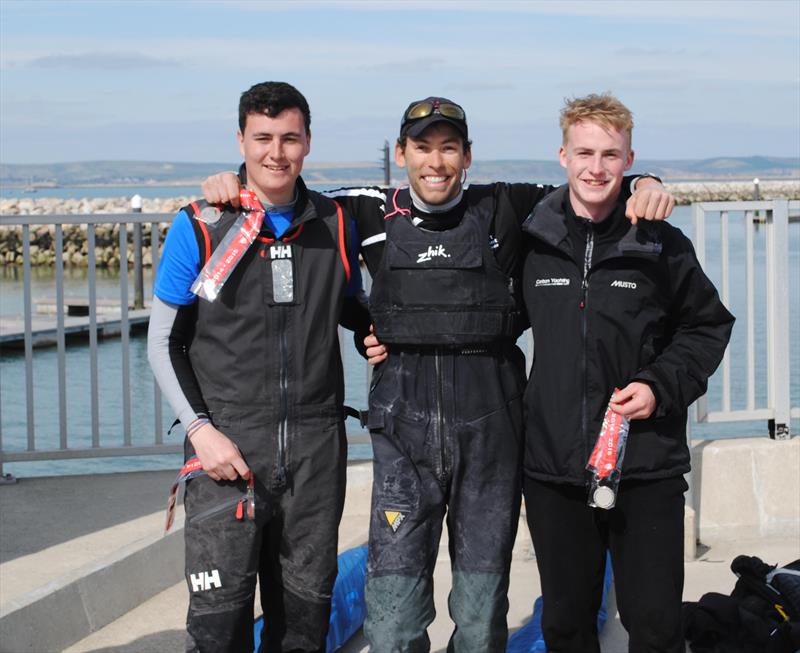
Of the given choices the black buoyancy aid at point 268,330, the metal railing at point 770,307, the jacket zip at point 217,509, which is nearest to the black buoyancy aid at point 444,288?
the black buoyancy aid at point 268,330

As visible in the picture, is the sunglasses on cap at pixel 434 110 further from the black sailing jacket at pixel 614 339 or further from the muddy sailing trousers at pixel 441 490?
the muddy sailing trousers at pixel 441 490

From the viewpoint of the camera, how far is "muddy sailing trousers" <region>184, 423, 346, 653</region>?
3807mm

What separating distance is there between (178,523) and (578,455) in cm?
265

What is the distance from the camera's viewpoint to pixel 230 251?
3773 millimetres

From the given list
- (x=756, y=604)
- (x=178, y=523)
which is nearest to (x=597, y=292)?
(x=756, y=604)

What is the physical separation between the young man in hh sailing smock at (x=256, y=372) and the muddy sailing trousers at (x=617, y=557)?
2.27 feet

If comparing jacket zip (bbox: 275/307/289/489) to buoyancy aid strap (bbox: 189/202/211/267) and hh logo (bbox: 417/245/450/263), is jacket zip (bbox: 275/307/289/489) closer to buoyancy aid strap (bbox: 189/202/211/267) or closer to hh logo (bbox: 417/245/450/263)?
buoyancy aid strap (bbox: 189/202/211/267)

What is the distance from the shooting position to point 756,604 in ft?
15.9

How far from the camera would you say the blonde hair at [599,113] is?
381 centimetres

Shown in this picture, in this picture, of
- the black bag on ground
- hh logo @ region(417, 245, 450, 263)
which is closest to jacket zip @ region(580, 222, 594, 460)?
hh logo @ region(417, 245, 450, 263)

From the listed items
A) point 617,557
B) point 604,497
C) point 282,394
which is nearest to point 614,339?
point 604,497

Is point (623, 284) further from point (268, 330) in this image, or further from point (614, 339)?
point (268, 330)

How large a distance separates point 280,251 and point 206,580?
3.45 ft

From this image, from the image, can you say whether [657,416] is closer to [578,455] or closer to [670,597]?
[578,455]
